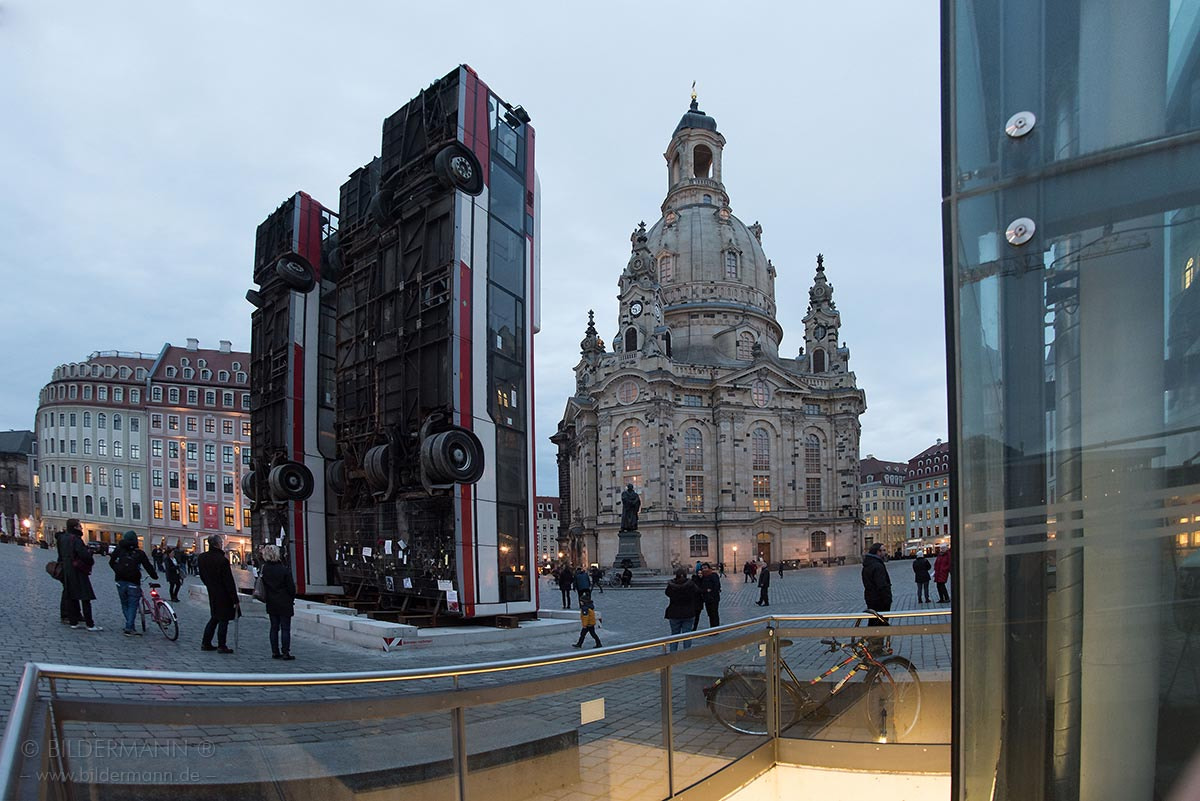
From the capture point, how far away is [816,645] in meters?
6.44

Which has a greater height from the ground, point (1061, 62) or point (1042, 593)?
point (1061, 62)

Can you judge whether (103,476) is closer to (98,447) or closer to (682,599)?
(98,447)

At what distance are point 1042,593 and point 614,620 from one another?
1960cm

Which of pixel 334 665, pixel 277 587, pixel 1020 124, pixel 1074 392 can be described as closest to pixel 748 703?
pixel 1074 392

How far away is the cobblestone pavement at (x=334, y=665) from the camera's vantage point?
9.49 ft

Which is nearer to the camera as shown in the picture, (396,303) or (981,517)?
(981,517)

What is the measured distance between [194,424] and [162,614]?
2841 inches

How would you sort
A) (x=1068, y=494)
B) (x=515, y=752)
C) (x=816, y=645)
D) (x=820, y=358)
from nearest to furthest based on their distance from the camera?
(x=1068, y=494) < (x=515, y=752) < (x=816, y=645) < (x=820, y=358)

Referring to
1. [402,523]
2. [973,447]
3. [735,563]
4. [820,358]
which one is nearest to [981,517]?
[973,447]

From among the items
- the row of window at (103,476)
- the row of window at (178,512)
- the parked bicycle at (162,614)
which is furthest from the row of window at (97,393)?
the parked bicycle at (162,614)

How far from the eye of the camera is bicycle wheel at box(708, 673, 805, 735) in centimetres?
555

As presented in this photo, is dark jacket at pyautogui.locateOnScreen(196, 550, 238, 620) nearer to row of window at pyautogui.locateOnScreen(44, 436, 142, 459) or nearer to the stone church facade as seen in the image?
the stone church facade

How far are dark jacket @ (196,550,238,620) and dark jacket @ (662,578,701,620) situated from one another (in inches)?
273

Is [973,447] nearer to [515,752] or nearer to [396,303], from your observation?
[515,752]
